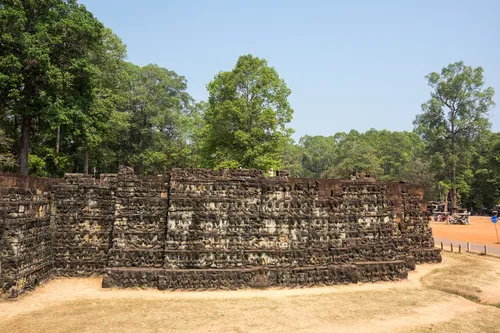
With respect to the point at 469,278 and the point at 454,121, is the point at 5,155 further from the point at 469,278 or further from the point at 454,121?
the point at 454,121

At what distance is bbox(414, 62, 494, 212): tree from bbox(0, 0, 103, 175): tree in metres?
42.9

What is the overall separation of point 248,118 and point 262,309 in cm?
2055

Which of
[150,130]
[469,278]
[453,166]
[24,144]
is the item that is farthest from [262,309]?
[453,166]

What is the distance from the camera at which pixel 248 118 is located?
93.7ft

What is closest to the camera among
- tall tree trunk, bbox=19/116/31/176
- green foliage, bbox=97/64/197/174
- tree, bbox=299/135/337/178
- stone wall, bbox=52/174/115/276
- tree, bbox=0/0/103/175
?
stone wall, bbox=52/174/115/276

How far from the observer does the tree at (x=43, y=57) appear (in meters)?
18.0

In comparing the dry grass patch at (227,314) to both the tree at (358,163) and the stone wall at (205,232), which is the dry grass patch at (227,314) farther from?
the tree at (358,163)

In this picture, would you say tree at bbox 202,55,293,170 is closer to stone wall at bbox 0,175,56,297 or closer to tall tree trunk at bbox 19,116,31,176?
tall tree trunk at bbox 19,116,31,176

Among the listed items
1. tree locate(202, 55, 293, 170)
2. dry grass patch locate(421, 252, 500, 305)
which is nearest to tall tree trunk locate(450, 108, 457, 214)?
tree locate(202, 55, 293, 170)

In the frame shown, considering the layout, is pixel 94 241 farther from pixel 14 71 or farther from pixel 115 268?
pixel 14 71

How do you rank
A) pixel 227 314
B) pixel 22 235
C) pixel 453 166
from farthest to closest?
pixel 453 166
pixel 22 235
pixel 227 314

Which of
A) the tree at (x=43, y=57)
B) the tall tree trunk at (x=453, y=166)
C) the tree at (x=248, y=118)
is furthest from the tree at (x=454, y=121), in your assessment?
the tree at (x=43, y=57)

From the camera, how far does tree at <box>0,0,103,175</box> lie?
18.0 metres

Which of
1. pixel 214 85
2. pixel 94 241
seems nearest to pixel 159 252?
pixel 94 241
